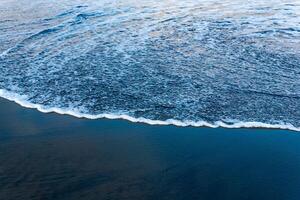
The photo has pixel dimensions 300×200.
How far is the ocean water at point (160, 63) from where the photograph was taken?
28.2 feet

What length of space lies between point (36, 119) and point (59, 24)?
801 centimetres

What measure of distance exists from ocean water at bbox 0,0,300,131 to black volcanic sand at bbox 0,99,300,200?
1.87 ft

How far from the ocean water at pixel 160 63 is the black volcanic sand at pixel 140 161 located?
57 centimetres

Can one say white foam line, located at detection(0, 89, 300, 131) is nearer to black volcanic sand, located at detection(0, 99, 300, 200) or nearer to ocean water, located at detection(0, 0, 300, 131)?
ocean water, located at detection(0, 0, 300, 131)

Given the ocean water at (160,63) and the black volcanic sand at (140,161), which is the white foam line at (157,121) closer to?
the ocean water at (160,63)

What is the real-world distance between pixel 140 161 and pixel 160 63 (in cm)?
487

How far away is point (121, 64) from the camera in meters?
11.2

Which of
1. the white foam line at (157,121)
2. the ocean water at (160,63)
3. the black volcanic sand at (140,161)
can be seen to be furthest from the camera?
the ocean water at (160,63)

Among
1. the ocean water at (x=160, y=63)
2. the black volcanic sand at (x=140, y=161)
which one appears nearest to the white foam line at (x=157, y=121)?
the ocean water at (x=160, y=63)

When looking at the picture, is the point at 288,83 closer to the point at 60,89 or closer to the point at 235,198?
the point at 235,198

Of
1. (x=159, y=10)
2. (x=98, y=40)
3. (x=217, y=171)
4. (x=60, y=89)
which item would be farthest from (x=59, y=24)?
(x=217, y=171)

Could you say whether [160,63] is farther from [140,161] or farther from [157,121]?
[140,161]

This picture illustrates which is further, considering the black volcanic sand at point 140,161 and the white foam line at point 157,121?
the white foam line at point 157,121

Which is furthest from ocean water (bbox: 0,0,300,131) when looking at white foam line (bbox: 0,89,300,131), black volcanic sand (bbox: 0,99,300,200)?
black volcanic sand (bbox: 0,99,300,200)
